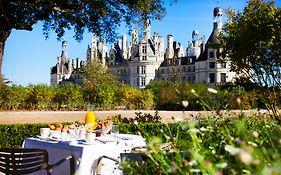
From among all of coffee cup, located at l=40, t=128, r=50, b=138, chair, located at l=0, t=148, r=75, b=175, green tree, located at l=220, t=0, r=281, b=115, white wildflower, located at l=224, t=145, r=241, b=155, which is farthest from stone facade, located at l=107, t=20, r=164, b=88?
white wildflower, located at l=224, t=145, r=241, b=155

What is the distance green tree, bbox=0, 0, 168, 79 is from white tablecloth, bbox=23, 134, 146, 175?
10725 mm

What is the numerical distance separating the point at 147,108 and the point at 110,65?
5437 centimetres

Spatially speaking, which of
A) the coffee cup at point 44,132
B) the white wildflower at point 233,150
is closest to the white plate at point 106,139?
the coffee cup at point 44,132

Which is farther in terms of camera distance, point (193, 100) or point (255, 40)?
point (193, 100)

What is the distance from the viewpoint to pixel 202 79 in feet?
225

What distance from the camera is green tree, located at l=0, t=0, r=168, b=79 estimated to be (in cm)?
1661

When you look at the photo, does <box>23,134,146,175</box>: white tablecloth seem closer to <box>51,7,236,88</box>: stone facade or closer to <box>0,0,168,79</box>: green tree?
<box>0,0,168,79</box>: green tree

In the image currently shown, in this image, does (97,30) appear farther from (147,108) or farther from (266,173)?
(266,173)

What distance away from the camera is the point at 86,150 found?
17.6ft

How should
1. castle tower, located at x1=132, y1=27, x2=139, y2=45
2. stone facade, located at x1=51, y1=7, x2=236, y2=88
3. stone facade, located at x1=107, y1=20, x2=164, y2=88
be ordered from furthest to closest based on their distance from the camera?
1. stone facade, located at x1=107, y1=20, x2=164, y2=88
2. stone facade, located at x1=51, y1=7, x2=236, y2=88
3. castle tower, located at x1=132, y1=27, x2=139, y2=45

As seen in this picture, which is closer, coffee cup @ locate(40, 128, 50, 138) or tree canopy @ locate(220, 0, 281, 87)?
coffee cup @ locate(40, 128, 50, 138)

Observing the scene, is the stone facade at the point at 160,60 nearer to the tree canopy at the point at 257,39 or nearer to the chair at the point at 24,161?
the tree canopy at the point at 257,39

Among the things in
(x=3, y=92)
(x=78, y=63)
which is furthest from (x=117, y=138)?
(x=78, y=63)

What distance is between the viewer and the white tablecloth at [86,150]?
5367mm
